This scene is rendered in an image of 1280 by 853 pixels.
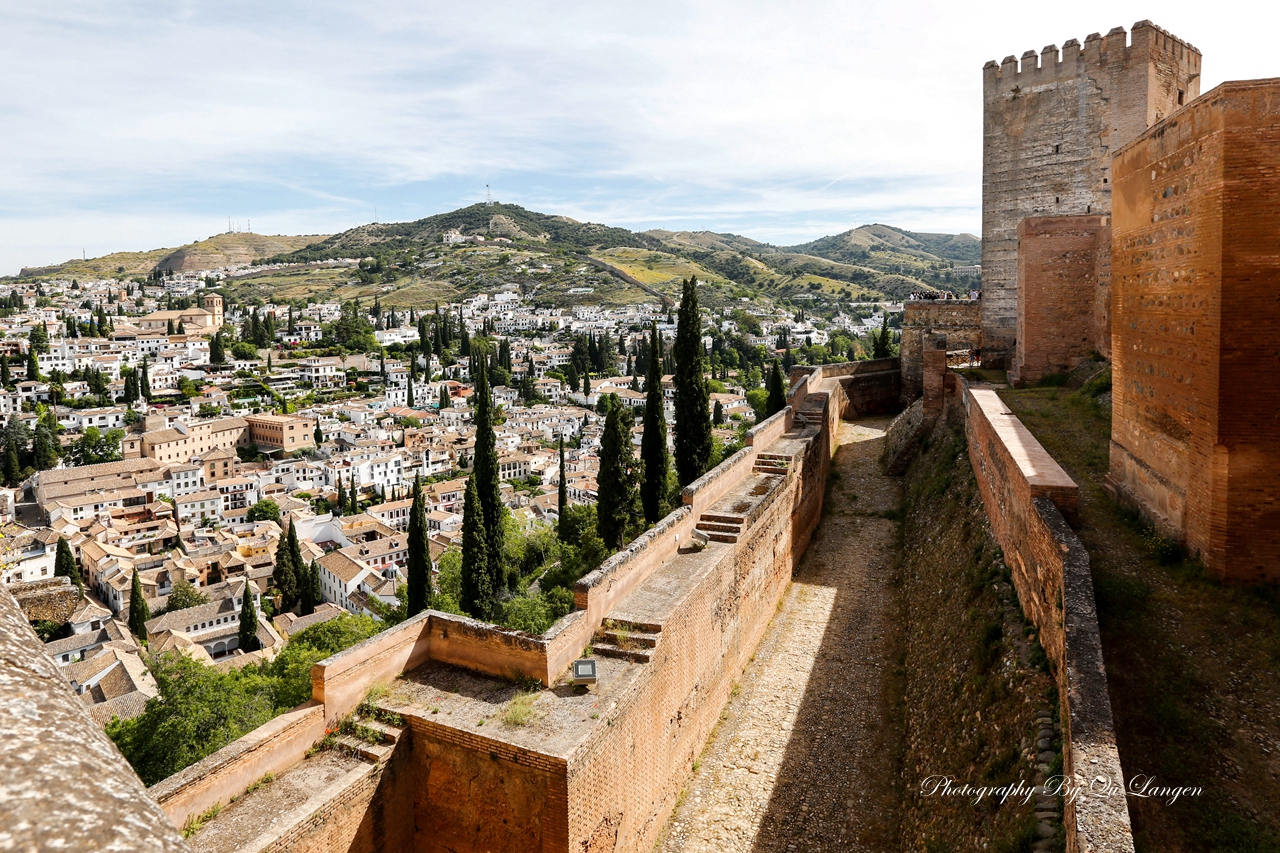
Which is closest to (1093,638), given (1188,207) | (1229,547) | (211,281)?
(1229,547)

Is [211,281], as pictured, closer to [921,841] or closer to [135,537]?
[135,537]

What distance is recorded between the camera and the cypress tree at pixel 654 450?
64.3 feet

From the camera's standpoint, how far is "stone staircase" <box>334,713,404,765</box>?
22.3 ft

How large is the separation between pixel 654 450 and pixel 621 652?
1154 centimetres

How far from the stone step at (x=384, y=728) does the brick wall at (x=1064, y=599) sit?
208 inches

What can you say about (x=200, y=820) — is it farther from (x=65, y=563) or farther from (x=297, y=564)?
(x=65, y=563)

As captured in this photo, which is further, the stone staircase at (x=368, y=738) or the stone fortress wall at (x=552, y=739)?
the stone staircase at (x=368, y=738)

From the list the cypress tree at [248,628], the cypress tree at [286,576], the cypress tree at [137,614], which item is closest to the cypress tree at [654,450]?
the cypress tree at [248,628]

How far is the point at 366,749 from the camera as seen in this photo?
22.4 ft

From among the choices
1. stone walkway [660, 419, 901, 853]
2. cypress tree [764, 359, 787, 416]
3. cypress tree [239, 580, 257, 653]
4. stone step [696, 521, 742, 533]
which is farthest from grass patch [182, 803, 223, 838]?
cypress tree [239, 580, 257, 653]

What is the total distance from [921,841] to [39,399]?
8945cm

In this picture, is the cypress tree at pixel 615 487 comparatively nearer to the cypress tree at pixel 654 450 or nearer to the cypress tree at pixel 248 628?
the cypress tree at pixel 654 450

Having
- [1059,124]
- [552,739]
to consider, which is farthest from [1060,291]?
[552,739]

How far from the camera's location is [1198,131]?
6.91 m
